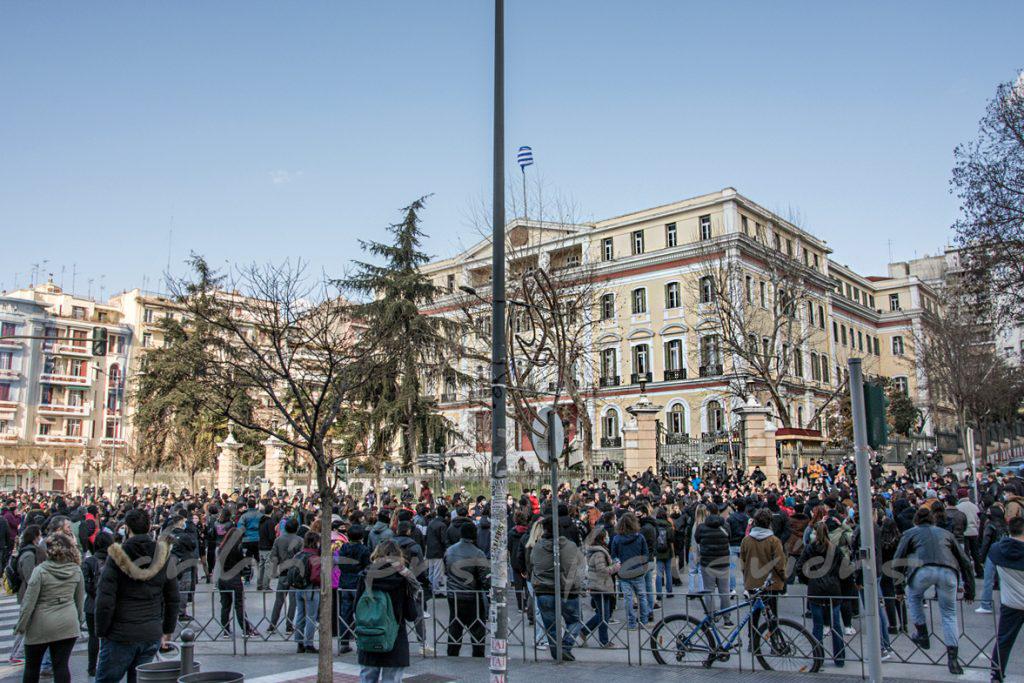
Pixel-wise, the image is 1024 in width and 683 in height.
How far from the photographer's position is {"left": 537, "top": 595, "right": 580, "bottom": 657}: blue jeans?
10.2 meters

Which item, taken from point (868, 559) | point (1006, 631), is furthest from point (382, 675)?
point (1006, 631)

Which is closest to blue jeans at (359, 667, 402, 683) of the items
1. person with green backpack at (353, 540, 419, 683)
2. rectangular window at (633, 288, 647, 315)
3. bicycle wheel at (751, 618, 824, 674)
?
person with green backpack at (353, 540, 419, 683)

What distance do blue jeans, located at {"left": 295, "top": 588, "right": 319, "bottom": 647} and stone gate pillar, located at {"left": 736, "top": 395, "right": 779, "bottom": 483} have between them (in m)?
20.3

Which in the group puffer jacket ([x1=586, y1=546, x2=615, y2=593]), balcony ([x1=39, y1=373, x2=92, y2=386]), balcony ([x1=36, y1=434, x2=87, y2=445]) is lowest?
puffer jacket ([x1=586, y1=546, x2=615, y2=593])

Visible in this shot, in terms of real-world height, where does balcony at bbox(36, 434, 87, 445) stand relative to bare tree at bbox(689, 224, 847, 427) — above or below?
below

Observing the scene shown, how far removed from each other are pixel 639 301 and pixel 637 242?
413 centimetres

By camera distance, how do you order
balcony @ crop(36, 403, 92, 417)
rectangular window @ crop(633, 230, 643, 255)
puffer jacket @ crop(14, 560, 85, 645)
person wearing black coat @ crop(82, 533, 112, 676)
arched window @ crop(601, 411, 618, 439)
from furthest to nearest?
balcony @ crop(36, 403, 92, 417), rectangular window @ crop(633, 230, 643, 255), arched window @ crop(601, 411, 618, 439), person wearing black coat @ crop(82, 533, 112, 676), puffer jacket @ crop(14, 560, 85, 645)

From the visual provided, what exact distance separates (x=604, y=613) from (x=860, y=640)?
3.06 meters

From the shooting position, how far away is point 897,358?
77.8 meters

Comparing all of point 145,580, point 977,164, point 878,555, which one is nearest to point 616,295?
point 977,164

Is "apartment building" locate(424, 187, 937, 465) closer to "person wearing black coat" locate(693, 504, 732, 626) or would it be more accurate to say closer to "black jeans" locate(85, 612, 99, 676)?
"person wearing black coat" locate(693, 504, 732, 626)

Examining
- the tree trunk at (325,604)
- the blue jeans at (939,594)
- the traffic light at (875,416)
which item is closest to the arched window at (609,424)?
the blue jeans at (939,594)

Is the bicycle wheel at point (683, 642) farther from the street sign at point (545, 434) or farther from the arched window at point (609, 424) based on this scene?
the arched window at point (609, 424)

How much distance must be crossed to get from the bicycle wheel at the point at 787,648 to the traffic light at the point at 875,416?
10.7ft
